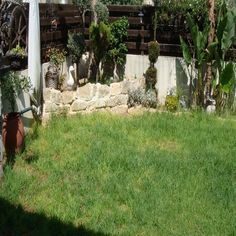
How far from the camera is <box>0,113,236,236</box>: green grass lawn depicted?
196 inches

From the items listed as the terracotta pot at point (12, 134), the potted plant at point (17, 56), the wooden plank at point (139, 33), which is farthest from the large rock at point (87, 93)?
the wooden plank at point (139, 33)

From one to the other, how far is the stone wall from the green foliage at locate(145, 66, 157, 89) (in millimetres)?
1071

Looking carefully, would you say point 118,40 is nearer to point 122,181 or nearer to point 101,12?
point 101,12

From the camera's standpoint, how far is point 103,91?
9.47 meters

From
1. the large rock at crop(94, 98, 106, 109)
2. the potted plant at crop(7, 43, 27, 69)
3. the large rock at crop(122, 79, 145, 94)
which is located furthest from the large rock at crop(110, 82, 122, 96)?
the potted plant at crop(7, 43, 27, 69)

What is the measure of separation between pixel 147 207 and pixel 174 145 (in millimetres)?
2315

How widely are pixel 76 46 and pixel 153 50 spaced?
6.10ft

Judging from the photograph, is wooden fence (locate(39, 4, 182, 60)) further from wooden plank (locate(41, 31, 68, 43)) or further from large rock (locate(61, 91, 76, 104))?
large rock (locate(61, 91, 76, 104))

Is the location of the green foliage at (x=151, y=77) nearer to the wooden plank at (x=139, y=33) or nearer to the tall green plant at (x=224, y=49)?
the wooden plank at (x=139, y=33)

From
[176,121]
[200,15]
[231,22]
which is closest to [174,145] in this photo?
[176,121]

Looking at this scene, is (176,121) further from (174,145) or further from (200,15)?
(200,15)

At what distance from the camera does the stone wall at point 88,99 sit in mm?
8789

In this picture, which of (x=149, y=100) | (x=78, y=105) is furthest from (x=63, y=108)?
(x=149, y=100)

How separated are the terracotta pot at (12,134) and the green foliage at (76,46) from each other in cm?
421
